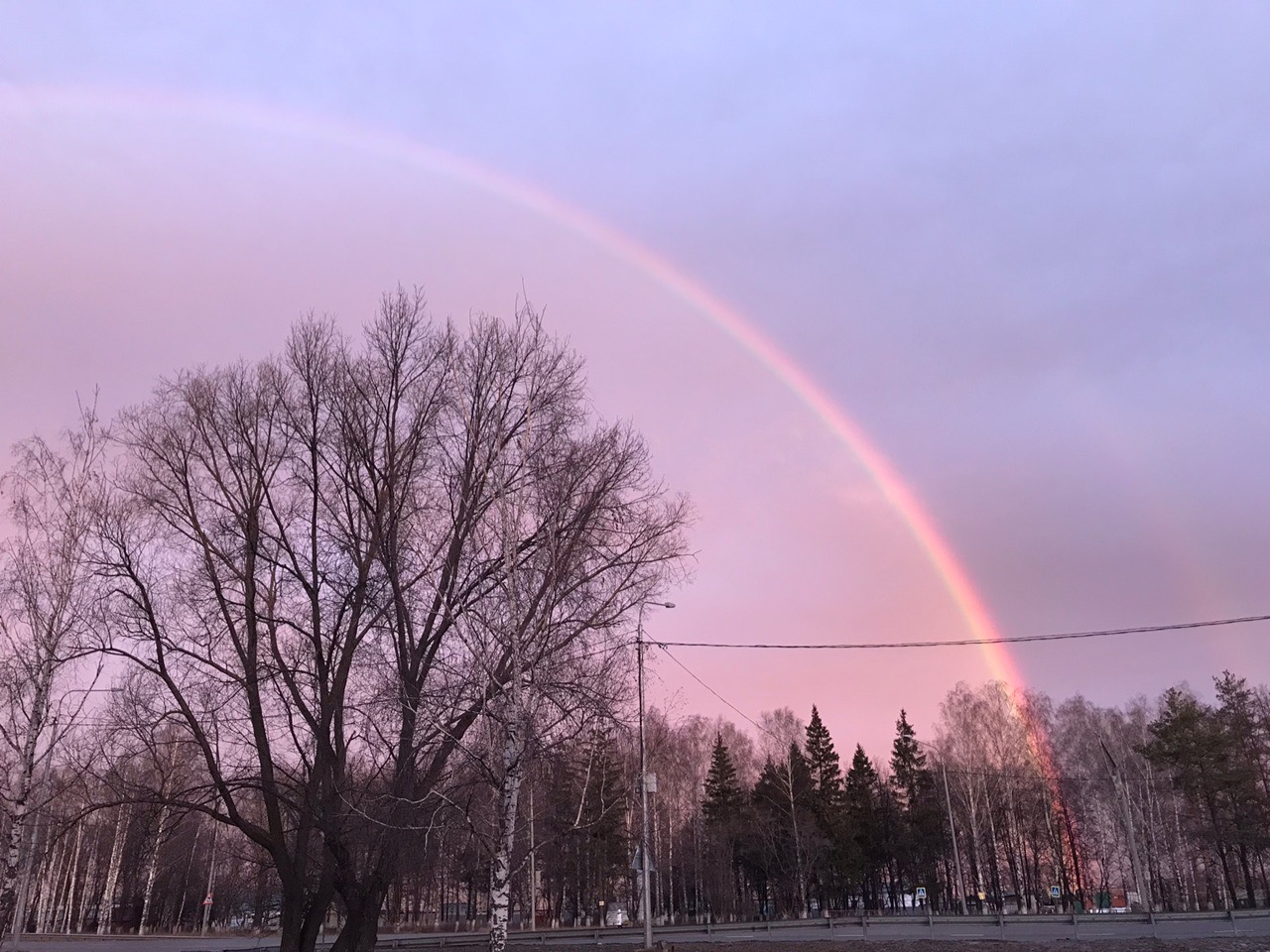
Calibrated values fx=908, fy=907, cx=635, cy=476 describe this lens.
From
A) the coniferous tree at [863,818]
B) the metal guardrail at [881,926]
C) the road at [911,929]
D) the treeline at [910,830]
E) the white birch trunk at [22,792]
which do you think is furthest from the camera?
the coniferous tree at [863,818]

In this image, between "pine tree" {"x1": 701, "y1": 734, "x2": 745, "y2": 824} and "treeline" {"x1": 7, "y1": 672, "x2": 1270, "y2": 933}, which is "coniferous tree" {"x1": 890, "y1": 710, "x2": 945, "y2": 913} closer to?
"treeline" {"x1": 7, "y1": 672, "x2": 1270, "y2": 933}

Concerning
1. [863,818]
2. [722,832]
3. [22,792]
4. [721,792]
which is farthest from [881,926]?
[863,818]

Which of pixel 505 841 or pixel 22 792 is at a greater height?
pixel 22 792

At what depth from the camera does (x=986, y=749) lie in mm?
71250

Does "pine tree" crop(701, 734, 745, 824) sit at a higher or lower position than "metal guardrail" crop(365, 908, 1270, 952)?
higher

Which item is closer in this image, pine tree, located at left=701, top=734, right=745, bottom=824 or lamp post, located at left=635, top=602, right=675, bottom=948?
lamp post, located at left=635, top=602, right=675, bottom=948

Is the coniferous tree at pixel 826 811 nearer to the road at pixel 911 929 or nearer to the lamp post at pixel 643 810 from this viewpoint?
the road at pixel 911 929

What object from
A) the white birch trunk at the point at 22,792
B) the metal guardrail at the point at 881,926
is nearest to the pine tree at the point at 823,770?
the metal guardrail at the point at 881,926

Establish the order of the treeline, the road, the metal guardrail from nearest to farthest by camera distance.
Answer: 1. the road
2. the metal guardrail
3. the treeline

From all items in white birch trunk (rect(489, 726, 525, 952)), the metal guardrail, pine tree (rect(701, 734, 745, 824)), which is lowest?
the metal guardrail

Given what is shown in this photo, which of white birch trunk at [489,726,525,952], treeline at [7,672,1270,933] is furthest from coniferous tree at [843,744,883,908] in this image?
white birch trunk at [489,726,525,952]

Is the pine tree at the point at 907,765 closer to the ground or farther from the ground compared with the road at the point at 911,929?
farther from the ground

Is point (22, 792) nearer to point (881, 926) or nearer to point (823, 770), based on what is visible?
point (881, 926)

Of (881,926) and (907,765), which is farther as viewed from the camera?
(907,765)
